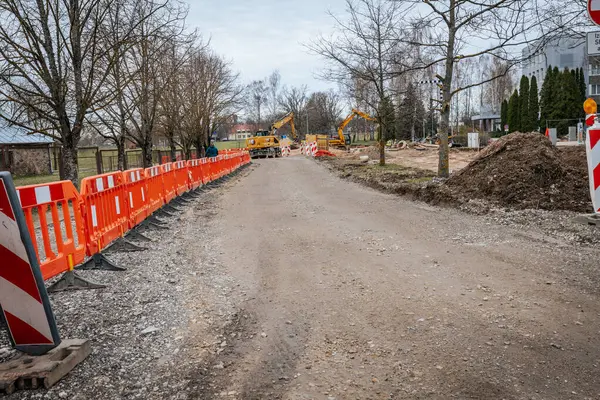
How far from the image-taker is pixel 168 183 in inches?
481

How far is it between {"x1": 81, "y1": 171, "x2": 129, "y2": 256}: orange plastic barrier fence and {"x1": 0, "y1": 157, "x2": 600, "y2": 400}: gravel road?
0.53 m

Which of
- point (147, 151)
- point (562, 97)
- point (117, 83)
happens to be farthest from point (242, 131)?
point (117, 83)

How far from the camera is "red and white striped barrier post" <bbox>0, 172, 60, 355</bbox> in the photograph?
337 centimetres

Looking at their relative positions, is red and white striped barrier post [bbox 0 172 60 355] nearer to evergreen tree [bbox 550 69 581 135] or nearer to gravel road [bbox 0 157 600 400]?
gravel road [bbox 0 157 600 400]

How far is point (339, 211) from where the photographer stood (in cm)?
1080

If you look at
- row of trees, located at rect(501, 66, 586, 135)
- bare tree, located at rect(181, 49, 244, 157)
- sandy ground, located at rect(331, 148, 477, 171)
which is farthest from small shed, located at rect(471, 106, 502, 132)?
bare tree, located at rect(181, 49, 244, 157)

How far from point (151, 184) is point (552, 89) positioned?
54.5 m

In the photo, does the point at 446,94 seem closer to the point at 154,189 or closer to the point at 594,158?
the point at 594,158

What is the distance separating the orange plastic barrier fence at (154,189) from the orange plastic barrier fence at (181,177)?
216cm

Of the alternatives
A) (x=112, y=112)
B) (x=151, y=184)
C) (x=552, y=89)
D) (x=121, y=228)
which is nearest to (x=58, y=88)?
(x=151, y=184)

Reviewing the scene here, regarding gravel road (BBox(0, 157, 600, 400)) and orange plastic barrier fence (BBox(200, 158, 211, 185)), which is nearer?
gravel road (BBox(0, 157, 600, 400))

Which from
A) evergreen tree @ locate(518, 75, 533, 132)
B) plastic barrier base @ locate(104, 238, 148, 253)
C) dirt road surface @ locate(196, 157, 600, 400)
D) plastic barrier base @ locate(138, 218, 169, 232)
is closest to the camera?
dirt road surface @ locate(196, 157, 600, 400)

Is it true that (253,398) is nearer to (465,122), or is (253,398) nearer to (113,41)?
(113,41)

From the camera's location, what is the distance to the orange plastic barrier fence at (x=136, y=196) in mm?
8094
